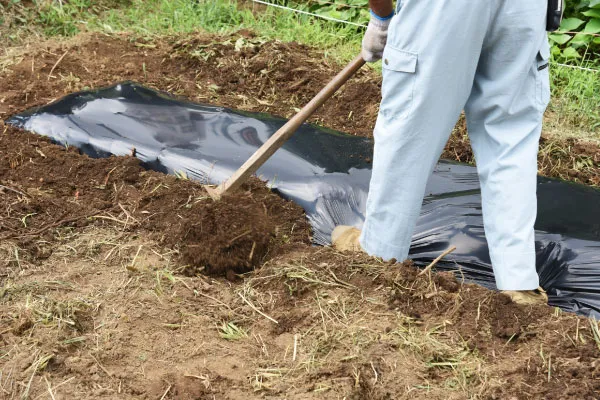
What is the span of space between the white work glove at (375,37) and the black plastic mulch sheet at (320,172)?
0.53 meters

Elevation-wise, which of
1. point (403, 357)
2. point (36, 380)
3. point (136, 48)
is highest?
point (403, 357)

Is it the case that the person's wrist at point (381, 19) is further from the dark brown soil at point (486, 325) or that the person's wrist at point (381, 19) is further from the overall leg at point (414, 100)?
the dark brown soil at point (486, 325)

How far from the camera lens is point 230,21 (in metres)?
5.14

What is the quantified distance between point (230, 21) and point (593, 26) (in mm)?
2437

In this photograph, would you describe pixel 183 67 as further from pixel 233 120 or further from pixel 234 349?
pixel 234 349

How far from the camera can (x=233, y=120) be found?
3381 mm

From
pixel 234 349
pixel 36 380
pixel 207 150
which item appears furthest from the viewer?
pixel 207 150

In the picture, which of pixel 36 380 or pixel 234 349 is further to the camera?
pixel 234 349

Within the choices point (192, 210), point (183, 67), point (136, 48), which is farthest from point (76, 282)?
point (136, 48)

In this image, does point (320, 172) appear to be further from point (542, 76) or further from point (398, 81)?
point (542, 76)

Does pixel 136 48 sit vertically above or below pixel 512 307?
below

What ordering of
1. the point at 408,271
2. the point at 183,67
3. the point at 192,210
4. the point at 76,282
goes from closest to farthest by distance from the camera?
the point at 408,271
the point at 76,282
the point at 192,210
the point at 183,67

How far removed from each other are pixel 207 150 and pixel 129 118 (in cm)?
49

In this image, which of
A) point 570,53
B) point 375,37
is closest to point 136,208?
point 375,37
